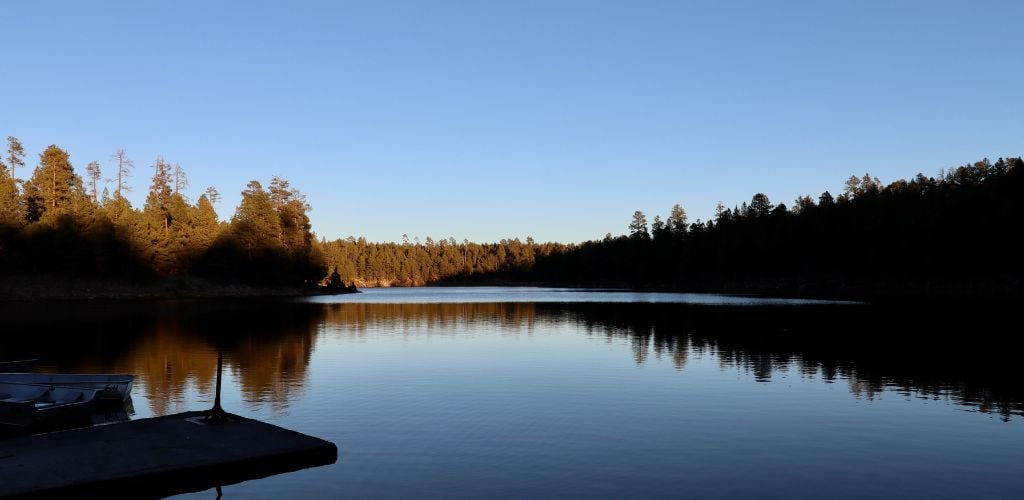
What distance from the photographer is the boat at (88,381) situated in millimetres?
23484

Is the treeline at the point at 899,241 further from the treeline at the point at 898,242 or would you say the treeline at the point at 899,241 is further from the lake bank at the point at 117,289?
the lake bank at the point at 117,289

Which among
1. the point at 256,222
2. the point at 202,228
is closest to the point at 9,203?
the point at 202,228

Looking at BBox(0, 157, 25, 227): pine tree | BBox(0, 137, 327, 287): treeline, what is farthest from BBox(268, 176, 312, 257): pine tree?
BBox(0, 157, 25, 227): pine tree

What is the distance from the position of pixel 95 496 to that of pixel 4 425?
7896 mm

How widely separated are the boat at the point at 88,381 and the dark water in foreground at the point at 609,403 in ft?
5.53

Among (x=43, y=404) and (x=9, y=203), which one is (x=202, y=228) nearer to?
(x=9, y=203)

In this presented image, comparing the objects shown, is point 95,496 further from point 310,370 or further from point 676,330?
point 676,330

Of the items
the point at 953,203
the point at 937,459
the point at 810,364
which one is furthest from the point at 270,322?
the point at 953,203

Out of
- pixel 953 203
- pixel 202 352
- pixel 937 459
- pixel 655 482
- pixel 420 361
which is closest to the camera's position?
pixel 655 482

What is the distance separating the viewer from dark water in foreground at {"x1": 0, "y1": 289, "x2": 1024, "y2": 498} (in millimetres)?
17484

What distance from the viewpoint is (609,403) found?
1129 inches

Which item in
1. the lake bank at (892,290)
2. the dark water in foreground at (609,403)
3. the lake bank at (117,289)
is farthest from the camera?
the lake bank at (117,289)

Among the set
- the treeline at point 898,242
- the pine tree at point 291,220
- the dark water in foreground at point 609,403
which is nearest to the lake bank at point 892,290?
the treeline at point 898,242

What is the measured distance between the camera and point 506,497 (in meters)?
15.9
